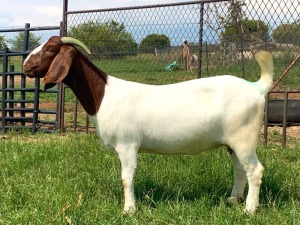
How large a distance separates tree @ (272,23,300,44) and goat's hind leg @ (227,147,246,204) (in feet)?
12.9

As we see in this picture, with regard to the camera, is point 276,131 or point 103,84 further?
point 276,131

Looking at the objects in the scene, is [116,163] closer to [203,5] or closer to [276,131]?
[203,5]

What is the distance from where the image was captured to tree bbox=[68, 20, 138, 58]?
28.7 ft

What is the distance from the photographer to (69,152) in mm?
6020

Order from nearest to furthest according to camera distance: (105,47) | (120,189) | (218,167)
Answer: (120,189)
(218,167)
(105,47)

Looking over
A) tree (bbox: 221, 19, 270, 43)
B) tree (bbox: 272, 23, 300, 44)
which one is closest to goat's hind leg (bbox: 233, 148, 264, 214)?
tree (bbox: 272, 23, 300, 44)

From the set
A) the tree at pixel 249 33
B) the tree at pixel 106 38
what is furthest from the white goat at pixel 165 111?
the tree at pixel 106 38

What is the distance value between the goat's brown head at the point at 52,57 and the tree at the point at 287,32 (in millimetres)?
4416

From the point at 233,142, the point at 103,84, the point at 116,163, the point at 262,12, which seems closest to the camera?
the point at 233,142

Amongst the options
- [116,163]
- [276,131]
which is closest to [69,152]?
[116,163]

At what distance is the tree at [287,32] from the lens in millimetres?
7414

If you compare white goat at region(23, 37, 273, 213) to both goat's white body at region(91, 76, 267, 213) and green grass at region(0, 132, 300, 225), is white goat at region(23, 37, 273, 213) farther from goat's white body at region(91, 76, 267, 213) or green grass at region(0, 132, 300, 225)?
green grass at region(0, 132, 300, 225)

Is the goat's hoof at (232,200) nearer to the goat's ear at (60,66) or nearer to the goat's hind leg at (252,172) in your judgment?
the goat's hind leg at (252,172)

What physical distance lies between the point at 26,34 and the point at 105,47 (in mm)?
1870
